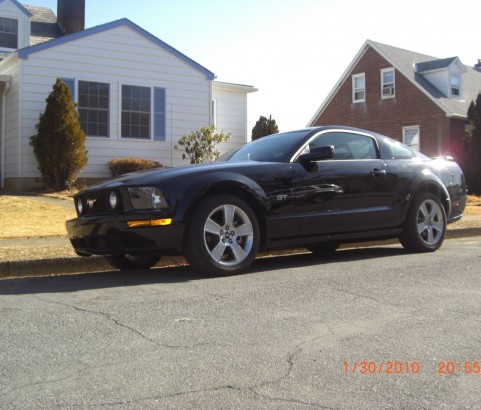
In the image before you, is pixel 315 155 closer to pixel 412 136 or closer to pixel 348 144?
pixel 348 144

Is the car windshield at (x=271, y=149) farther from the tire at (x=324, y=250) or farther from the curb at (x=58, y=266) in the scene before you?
the tire at (x=324, y=250)

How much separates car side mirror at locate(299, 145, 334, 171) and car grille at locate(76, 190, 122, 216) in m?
2.04

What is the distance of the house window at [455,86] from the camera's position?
2889 centimetres

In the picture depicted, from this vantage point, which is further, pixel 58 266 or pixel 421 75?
pixel 421 75

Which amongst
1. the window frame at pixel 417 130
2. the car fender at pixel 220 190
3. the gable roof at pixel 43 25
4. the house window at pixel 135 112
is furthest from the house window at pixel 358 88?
the car fender at pixel 220 190

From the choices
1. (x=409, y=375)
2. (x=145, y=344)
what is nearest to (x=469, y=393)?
(x=409, y=375)

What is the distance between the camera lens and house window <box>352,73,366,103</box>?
30.4 m

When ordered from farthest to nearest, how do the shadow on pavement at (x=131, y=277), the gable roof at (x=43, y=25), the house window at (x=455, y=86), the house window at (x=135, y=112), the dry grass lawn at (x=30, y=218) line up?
the house window at (x=455, y=86), the gable roof at (x=43, y=25), the house window at (x=135, y=112), the dry grass lawn at (x=30, y=218), the shadow on pavement at (x=131, y=277)

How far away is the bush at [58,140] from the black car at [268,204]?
866 centimetres

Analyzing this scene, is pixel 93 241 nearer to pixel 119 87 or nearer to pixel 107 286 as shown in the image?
pixel 107 286

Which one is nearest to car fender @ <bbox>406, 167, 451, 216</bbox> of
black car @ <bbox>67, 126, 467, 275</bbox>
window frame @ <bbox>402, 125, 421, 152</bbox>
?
black car @ <bbox>67, 126, 467, 275</bbox>

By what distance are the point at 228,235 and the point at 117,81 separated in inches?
472

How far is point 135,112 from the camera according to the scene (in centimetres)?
1678

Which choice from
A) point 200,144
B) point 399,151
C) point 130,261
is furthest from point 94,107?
point 399,151
